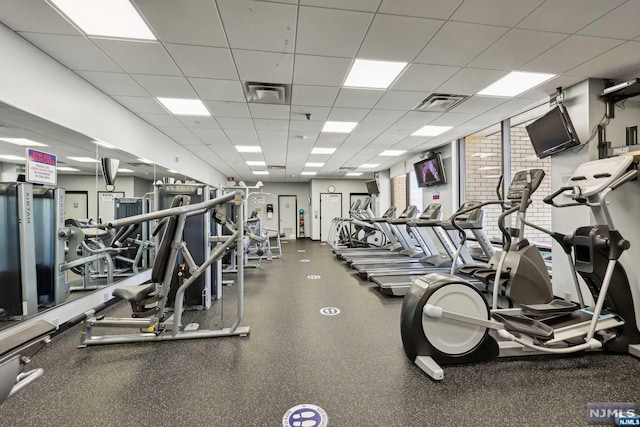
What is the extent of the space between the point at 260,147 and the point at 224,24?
428 cm

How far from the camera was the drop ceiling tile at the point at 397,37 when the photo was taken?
2.26 m

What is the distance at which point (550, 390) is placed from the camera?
5.79 ft

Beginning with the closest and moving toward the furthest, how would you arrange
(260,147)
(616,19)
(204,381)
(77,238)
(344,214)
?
1. (204,381)
2. (616,19)
3. (77,238)
4. (260,147)
5. (344,214)

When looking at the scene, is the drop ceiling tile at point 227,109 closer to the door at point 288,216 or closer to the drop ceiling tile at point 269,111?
the drop ceiling tile at point 269,111

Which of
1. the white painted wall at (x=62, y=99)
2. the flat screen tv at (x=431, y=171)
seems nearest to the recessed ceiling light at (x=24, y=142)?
the white painted wall at (x=62, y=99)

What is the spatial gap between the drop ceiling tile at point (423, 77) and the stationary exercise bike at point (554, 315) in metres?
1.67

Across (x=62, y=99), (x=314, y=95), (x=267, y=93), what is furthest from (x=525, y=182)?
(x=62, y=99)

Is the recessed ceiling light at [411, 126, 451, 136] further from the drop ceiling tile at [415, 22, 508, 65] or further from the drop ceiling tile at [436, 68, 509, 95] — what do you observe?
the drop ceiling tile at [415, 22, 508, 65]

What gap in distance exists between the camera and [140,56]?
2.73 m

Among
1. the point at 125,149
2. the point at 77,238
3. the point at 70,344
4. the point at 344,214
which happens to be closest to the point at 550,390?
the point at 70,344

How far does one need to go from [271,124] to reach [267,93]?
4.25ft

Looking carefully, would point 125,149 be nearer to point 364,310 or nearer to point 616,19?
point 364,310

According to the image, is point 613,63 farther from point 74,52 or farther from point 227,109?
point 74,52

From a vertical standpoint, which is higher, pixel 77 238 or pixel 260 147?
pixel 260 147
